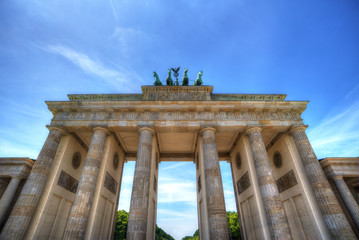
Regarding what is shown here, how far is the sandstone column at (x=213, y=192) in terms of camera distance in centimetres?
1127

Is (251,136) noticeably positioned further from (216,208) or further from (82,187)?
(82,187)

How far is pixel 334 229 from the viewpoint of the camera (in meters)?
11.5

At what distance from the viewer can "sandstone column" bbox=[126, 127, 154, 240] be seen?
11.2m

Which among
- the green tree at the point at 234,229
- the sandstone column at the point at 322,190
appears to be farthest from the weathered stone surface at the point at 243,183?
the green tree at the point at 234,229

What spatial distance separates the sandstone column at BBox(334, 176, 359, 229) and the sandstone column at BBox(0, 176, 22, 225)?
86.2 ft

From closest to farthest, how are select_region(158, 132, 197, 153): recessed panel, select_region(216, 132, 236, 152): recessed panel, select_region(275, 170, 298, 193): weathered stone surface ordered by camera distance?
select_region(275, 170, 298, 193): weathered stone surface, select_region(216, 132, 236, 152): recessed panel, select_region(158, 132, 197, 153): recessed panel

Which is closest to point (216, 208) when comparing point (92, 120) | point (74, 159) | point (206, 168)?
point (206, 168)

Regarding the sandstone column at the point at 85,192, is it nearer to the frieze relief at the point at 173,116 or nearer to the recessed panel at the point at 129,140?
the frieze relief at the point at 173,116

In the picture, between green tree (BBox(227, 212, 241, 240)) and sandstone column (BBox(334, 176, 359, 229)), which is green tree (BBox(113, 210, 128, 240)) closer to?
green tree (BBox(227, 212, 241, 240))

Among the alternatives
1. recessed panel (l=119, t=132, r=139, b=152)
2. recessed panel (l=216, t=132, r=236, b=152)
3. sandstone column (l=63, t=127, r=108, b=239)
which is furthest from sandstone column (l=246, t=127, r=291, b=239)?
→ sandstone column (l=63, t=127, r=108, b=239)

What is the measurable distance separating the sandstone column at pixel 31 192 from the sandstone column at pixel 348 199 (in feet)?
76.8

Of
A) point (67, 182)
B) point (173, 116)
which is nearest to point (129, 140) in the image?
point (173, 116)

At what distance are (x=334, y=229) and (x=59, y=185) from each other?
20.6 meters

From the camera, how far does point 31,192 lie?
12.4 m
